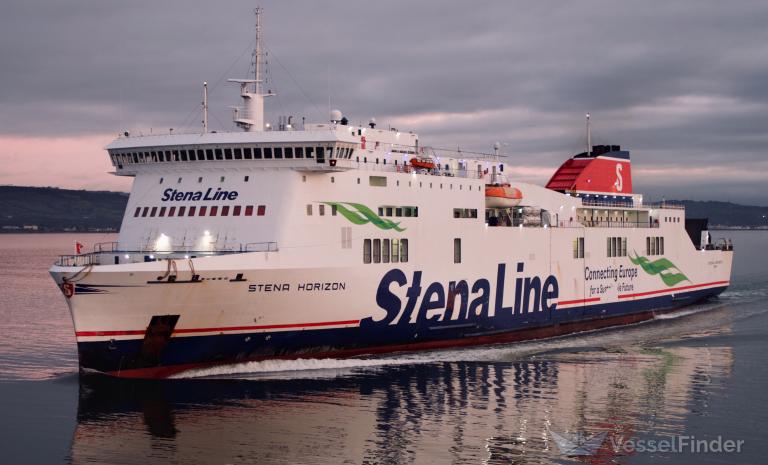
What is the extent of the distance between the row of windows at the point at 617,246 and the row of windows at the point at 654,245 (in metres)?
2.37

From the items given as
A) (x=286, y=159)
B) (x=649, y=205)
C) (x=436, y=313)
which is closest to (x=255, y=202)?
(x=286, y=159)

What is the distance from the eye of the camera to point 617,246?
39.2m

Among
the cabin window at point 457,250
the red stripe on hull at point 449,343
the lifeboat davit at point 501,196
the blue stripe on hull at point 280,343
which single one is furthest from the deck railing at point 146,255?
the lifeboat davit at point 501,196

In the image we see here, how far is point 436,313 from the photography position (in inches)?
1147

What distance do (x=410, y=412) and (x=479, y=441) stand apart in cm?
284

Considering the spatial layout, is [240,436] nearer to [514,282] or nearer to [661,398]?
[661,398]

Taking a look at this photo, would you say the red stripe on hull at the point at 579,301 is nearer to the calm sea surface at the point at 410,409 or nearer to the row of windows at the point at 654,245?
the calm sea surface at the point at 410,409

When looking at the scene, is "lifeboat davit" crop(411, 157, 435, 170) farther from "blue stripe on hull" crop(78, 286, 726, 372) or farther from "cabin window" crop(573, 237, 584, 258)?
"cabin window" crop(573, 237, 584, 258)

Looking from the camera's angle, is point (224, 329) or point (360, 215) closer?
point (224, 329)

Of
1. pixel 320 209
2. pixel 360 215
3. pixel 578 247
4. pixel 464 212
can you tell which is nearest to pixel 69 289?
pixel 320 209

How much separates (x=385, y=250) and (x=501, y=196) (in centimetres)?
694

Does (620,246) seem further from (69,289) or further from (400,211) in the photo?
(69,289)

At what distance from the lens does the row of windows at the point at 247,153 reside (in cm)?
2591

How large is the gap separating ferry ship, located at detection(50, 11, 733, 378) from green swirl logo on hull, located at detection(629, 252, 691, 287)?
6.75 metres
